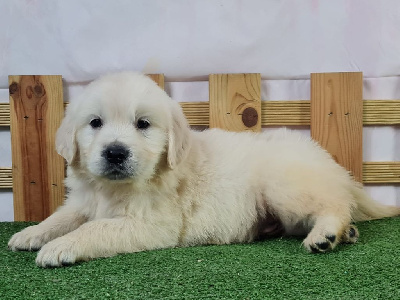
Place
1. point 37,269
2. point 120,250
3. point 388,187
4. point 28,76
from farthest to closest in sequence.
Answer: point 388,187 < point 28,76 < point 120,250 < point 37,269

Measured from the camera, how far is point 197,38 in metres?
3.40

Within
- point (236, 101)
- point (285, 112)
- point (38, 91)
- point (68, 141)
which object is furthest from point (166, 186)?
point (38, 91)

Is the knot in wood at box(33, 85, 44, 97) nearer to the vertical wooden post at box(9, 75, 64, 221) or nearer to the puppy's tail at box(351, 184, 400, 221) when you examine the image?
the vertical wooden post at box(9, 75, 64, 221)

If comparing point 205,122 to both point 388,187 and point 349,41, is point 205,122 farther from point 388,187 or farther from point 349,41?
point 388,187

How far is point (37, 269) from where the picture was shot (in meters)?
2.08

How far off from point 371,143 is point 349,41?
80cm

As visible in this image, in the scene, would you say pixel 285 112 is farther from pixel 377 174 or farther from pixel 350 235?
pixel 350 235

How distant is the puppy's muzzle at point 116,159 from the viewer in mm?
2234

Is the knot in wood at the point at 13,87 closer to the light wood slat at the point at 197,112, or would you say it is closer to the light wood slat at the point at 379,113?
the light wood slat at the point at 197,112

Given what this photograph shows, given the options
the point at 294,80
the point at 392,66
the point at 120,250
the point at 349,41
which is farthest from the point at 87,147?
the point at 392,66

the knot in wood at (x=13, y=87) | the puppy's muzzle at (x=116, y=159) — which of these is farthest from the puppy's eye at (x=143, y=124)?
the knot in wood at (x=13, y=87)

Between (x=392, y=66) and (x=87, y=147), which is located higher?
(x=392, y=66)

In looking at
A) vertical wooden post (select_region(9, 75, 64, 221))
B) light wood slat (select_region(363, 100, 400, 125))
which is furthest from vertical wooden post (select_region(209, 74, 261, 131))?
vertical wooden post (select_region(9, 75, 64, 221))

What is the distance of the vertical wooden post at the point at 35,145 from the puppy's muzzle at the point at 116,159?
1282mm
